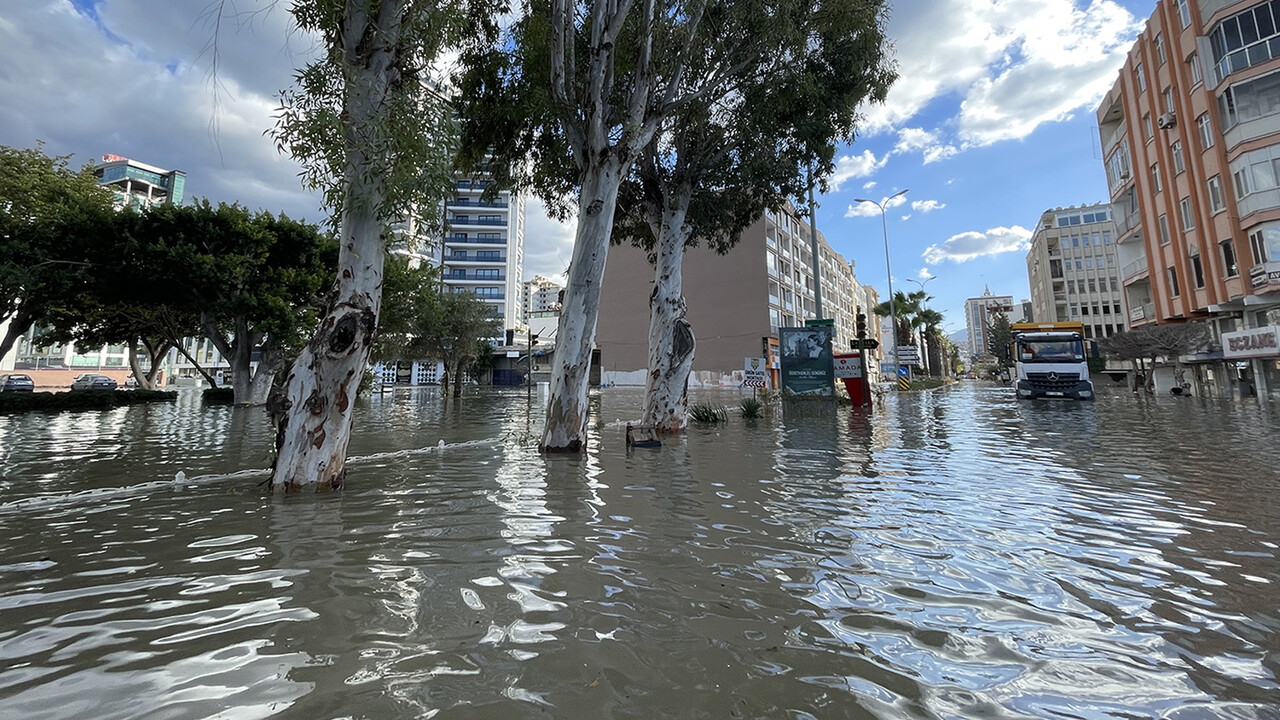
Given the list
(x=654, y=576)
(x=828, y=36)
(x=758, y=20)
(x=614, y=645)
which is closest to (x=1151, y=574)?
(x=654, y=576)

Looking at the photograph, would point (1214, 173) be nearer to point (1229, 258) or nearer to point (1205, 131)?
point (1205, 131)

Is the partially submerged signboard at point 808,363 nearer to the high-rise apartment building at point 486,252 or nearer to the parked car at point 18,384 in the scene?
the parked car at point 18,384

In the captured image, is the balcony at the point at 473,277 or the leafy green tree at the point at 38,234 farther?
the balcony at the point at 473,277

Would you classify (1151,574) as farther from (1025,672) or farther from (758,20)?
(758,20)

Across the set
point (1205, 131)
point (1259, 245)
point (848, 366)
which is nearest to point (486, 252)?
point (848, 366)

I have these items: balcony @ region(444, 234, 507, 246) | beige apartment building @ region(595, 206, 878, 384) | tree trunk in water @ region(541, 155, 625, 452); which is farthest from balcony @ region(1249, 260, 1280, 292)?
balcony @ region(444, 234, 507, 246)

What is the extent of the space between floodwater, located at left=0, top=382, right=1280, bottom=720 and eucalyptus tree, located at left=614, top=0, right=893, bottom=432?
21.5 ft

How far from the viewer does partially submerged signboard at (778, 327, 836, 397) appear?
58.6 feet

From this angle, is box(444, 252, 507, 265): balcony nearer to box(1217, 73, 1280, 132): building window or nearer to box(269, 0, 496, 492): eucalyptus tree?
box(1217, 73, 1280, 132): building window

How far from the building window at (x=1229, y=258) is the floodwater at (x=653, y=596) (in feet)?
78.8

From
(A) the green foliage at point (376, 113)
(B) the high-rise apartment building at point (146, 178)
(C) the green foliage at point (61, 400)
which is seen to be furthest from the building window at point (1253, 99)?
(B) the high-rise apartment building at point (146, 178)

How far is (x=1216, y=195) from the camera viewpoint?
22984 mm

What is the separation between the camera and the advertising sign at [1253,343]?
19531mm

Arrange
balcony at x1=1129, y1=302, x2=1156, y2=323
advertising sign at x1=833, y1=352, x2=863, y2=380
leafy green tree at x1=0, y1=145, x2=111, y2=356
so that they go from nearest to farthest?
1. leafy green tree at x1=0, y1=145, x2=111, y2=356
2. advertising sign at x1=833, y1=352, x2=863, y2=380
3. balcony at x1=1129, y1=302, x2=1156, y2=323
